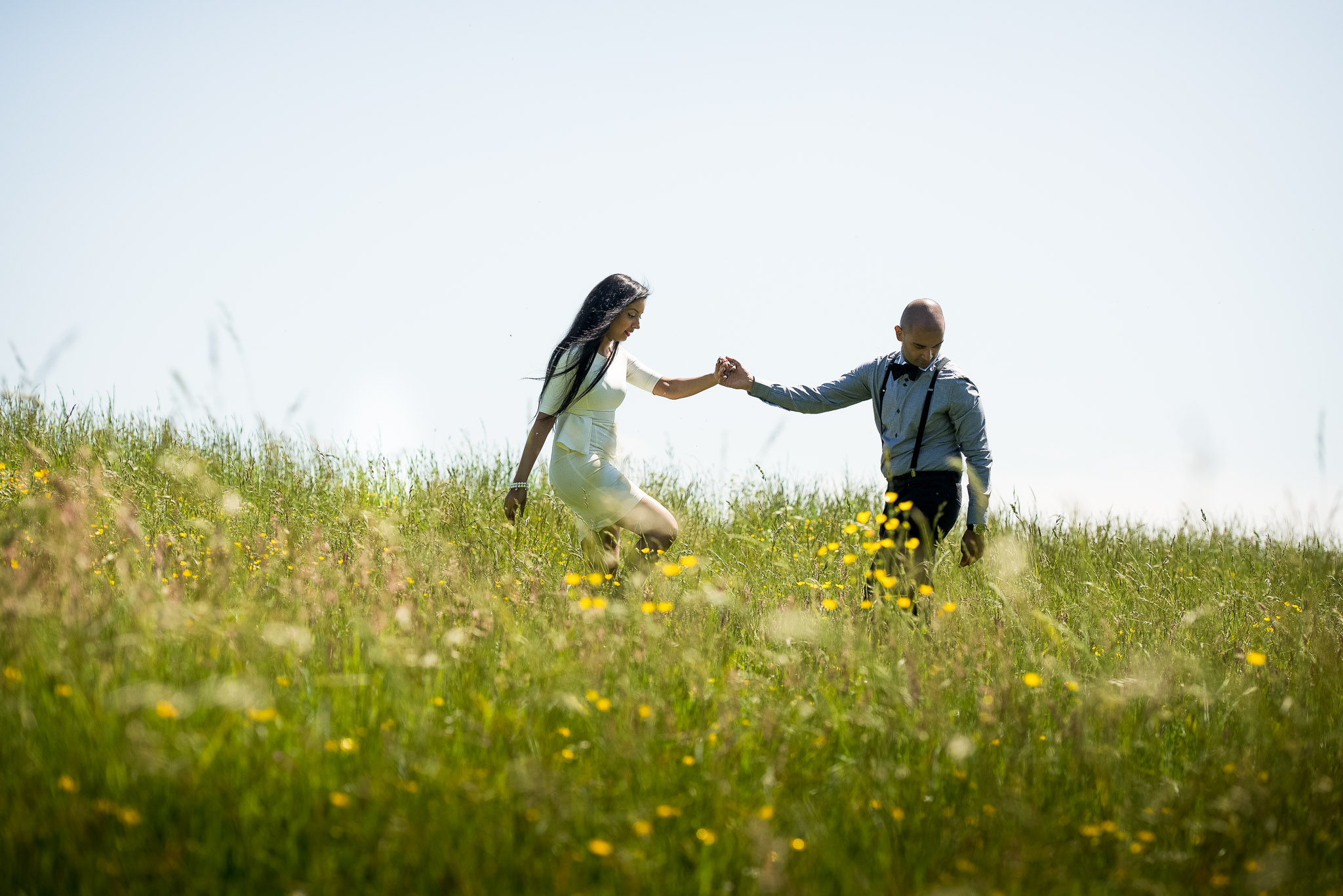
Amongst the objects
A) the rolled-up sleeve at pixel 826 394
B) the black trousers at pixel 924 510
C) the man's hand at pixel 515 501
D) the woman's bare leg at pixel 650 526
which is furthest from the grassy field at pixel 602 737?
the rolled-up sleeve at pixel 826 394

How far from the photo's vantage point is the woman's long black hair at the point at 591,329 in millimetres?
5172

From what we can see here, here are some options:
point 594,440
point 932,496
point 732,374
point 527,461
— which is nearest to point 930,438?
point 932,496

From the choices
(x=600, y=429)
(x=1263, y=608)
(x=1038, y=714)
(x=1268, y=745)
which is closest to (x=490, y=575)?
(x=600, y=429)

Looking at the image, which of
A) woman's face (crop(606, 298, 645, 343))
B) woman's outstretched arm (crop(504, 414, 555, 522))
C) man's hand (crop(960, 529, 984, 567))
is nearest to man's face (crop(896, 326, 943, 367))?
man's hand (crop(960, 529, 984, 567))

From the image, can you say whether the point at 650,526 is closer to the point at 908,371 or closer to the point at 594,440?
the point at 594,440

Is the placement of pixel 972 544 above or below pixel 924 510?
below

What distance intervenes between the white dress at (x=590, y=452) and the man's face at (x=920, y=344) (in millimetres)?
1764

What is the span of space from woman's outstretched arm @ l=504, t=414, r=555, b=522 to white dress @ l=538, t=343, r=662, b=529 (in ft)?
0.20

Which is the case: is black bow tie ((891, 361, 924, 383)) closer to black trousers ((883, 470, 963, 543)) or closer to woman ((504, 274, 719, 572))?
black trousers ((883, 470, 963, 543))

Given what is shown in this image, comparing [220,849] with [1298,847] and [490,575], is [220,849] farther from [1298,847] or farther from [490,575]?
[1298,847]

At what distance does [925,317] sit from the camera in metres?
4.78

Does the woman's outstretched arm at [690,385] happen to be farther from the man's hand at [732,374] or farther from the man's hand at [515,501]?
the man's hand at [515,501]

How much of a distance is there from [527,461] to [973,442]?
8.64ft

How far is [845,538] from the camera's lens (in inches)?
250
